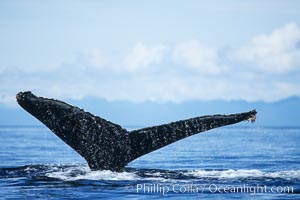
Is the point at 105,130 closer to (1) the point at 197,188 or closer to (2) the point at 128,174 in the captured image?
(2) the point at 128,174

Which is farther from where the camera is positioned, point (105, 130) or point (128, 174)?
point (128, 174)

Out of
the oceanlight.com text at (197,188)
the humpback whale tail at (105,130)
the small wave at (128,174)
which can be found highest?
the humpback whale tail at (105,130)

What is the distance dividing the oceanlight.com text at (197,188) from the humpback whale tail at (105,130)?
641mm

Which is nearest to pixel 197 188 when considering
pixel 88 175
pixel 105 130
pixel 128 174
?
pixel 128 174

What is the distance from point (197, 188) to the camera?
35.7 feet

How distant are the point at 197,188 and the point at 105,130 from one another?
195 centimetres

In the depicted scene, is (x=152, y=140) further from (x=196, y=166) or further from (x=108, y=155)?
(x=196, y=166)

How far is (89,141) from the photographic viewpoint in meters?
11.0

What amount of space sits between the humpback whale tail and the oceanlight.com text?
2.10ft

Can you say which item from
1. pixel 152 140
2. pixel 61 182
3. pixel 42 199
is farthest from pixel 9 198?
pixel 152 140

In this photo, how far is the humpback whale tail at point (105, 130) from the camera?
408 inches

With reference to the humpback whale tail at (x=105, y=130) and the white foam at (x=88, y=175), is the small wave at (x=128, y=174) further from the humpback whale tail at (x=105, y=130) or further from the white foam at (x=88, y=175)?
the humpback whale tail at (x=105, y=130)

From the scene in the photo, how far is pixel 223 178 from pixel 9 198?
175 inches

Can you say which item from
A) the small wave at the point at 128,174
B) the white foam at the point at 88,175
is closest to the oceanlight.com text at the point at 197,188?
the white foam at the point at 88,175
